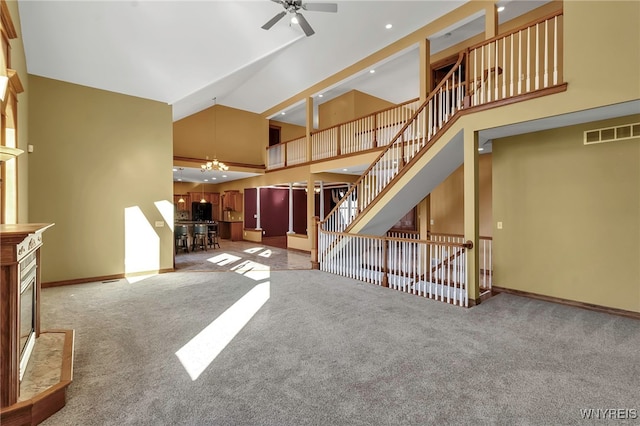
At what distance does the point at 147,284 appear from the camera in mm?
5504

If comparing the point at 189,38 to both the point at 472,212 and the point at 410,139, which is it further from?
the point at 472,212

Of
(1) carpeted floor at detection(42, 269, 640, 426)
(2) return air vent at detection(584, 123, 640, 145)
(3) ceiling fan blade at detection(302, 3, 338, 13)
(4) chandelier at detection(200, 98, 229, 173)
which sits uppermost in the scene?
(3) ceiling fan blade at detection(302, 3, 338, 13)

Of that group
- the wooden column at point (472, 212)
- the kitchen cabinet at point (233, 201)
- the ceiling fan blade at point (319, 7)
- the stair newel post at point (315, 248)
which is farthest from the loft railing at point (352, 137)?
the kitchen cabinet at point (233, 201)

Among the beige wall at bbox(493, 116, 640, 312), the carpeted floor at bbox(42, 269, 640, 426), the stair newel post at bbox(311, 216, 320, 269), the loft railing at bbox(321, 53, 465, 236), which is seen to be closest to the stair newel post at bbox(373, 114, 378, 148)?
the loft railing at bbox(321, 53, 465, 236)

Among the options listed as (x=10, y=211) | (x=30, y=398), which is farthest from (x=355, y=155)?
(x=30, y=398)

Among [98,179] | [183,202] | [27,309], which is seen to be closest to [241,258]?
[98,179]

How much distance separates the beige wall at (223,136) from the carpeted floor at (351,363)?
690cm

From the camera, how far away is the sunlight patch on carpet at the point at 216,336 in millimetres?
2686

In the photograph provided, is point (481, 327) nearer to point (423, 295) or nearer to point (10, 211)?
point (423, 295)

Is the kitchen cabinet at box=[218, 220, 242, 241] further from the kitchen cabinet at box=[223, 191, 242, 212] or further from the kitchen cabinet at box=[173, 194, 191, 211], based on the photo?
the kitchen cabinet at box=[173, 194, 191, 211]

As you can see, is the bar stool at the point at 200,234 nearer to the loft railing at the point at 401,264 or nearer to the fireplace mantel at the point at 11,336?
the loft railing at the point at 401,264

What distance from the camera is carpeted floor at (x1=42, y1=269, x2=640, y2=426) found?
2.04m

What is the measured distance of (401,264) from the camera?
5.30 meters

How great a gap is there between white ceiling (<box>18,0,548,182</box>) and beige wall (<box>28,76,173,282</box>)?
0.44m
